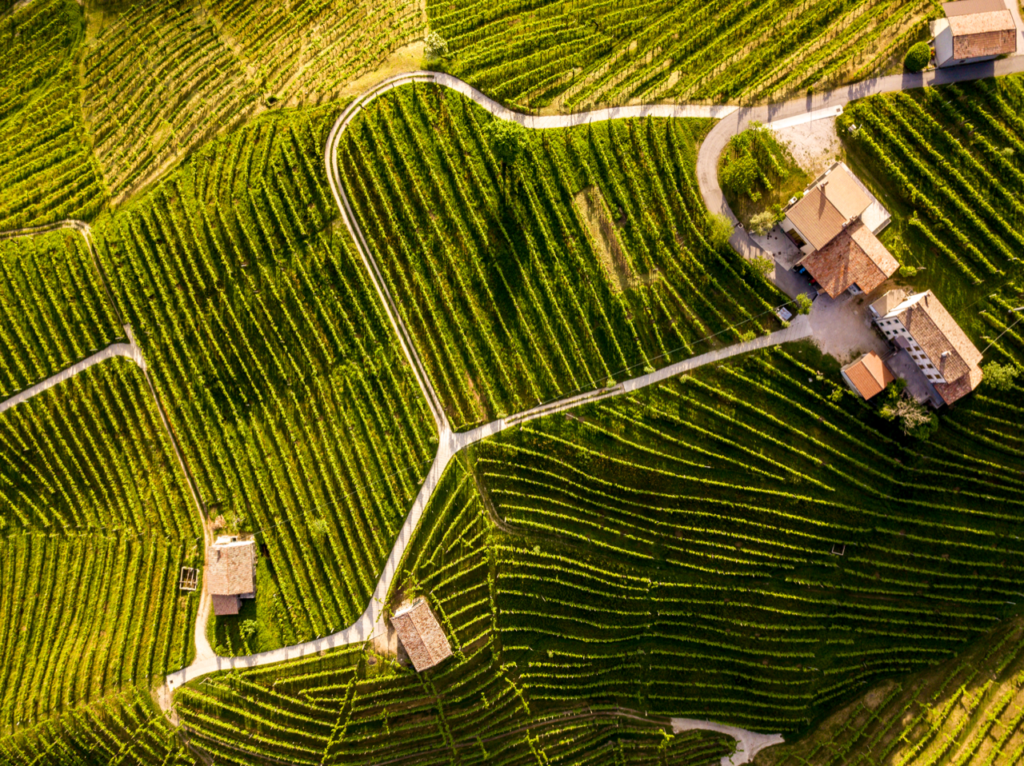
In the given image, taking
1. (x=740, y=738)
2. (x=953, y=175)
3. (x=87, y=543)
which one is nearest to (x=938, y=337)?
(x=953, y=175)

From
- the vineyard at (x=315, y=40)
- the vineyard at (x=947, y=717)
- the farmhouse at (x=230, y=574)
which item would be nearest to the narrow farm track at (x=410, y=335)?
the vineyard at (x=315, y=40)

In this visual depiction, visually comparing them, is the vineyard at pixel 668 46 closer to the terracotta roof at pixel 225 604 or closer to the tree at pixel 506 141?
the tree at pixel 506 141

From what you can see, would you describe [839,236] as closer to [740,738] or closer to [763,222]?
[763,222]

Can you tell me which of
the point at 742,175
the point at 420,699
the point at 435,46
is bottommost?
the point at 420,699

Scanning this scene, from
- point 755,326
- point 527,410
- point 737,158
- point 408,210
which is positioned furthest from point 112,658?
point 737,158

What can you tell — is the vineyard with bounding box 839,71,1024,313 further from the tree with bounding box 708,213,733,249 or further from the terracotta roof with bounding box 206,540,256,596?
the terracotta roof with bounding box 206,540,256,596

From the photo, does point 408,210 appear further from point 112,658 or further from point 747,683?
point 747,683
